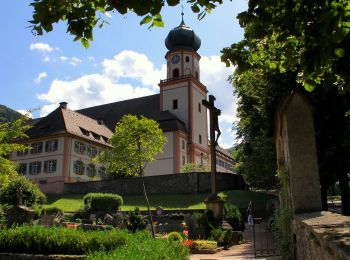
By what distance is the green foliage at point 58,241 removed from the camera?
409 inches

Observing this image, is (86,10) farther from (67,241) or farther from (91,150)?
(91,150)

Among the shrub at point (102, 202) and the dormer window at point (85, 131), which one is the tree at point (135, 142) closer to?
the shrub at point (102, 202)

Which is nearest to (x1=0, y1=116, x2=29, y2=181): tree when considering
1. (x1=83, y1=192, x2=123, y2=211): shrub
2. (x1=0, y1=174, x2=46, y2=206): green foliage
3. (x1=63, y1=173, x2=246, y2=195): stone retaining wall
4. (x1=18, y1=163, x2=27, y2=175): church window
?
(x1=83, y1=192, x2=123, y2=211): shrub

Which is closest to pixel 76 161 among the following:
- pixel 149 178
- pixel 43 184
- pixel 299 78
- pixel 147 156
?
pixel 43 184

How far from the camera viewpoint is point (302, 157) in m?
7.98

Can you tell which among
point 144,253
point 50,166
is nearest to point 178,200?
point 50,166

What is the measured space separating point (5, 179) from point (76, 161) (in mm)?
35509

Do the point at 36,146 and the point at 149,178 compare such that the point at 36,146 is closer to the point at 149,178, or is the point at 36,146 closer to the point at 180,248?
the point at 149,178

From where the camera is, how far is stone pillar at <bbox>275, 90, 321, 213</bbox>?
25.9 ft

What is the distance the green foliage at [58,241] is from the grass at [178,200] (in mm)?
23865

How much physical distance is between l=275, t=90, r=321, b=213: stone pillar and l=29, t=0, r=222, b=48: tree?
4.00 m

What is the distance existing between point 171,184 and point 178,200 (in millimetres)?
4824

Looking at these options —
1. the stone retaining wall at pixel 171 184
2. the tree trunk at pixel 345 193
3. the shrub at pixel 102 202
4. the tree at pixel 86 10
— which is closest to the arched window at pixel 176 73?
the stone retaining wall at pixel 171 184

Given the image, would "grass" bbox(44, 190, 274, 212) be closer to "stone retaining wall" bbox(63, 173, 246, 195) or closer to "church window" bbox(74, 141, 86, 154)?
"stone retaining wall" bbox(63, 173, 246, 195)
